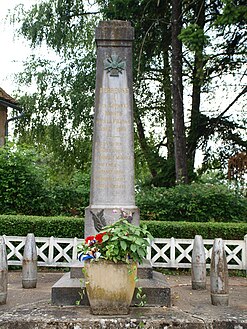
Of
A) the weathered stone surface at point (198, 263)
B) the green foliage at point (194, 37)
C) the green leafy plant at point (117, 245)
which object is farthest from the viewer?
the green foliage at point (194, 37)

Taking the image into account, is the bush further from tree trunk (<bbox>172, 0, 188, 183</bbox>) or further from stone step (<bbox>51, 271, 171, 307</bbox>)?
stone step (<bbox>51, 271, 171, 307</bbox>)

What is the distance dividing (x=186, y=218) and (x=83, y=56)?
26.8 feet

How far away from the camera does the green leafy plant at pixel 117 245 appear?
464cm

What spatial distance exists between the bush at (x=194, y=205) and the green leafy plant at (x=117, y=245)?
6844 millimetres

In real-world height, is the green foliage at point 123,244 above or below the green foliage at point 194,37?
below

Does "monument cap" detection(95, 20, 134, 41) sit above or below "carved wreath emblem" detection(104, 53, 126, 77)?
above

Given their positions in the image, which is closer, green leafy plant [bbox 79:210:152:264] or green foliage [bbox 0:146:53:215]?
green leafy plant [bbox 79:210:152:264]

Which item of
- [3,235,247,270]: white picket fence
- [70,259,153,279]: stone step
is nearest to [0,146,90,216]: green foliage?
[3,235,247,270]: white picket fence

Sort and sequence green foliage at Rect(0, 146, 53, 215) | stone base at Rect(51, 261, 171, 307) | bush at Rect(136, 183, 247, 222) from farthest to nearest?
1. green foliage at Rect(0, 146, 53, 215)
2. bush at Rect(136, 183, 247, 222)
3. stone base at Rect(51, 261, 171, 307)

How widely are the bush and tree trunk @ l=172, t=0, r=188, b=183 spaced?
1.76m

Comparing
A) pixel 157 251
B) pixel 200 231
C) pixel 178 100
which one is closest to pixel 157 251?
pixel 157 251

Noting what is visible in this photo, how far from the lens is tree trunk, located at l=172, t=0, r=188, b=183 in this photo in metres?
13.8

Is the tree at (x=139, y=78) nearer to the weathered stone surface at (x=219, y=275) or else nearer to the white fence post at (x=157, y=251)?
the white fence post at (x=157, y=251)

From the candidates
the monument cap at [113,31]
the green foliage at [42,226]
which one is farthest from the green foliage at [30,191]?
the monument cap at [113,31]
